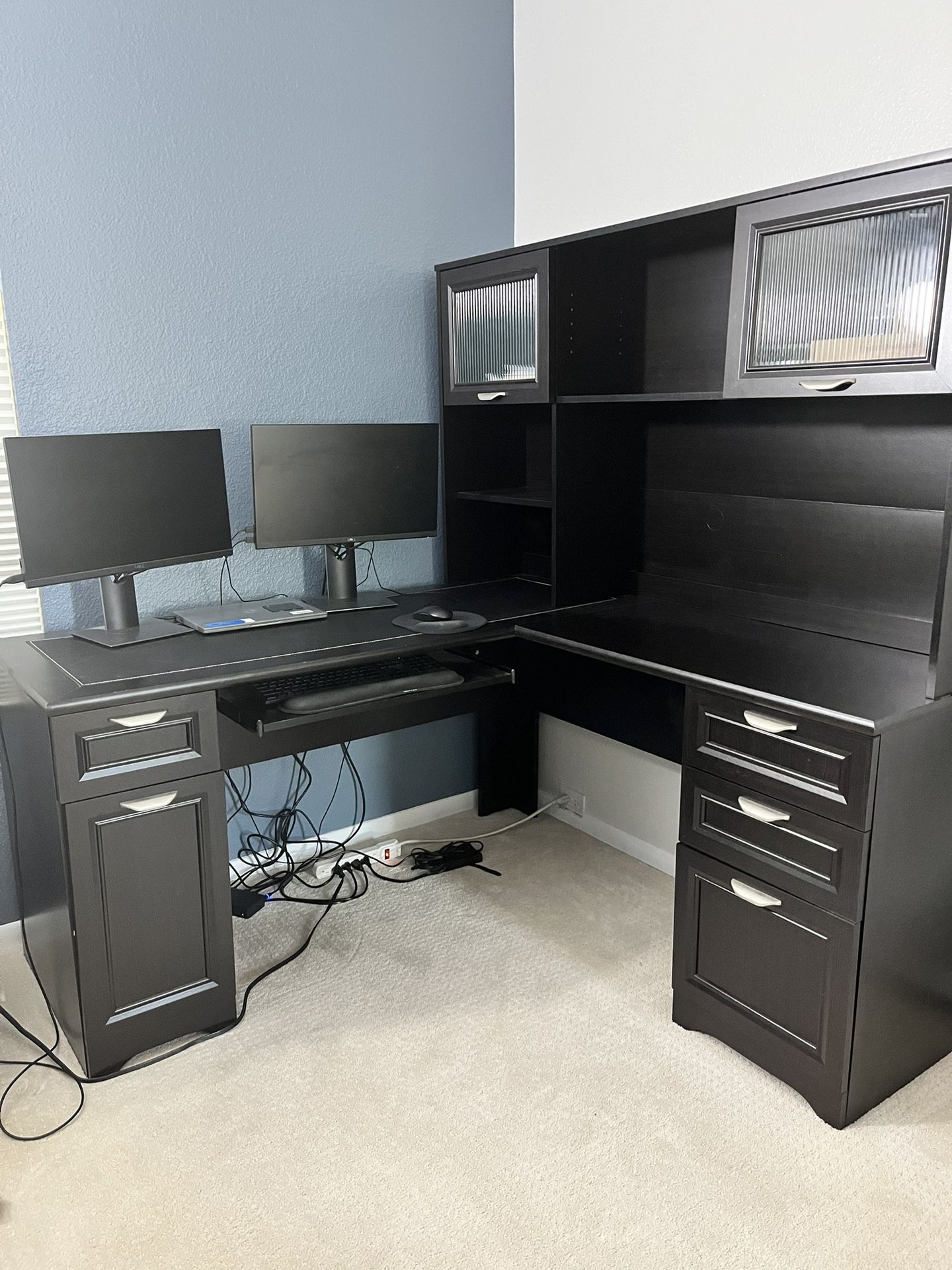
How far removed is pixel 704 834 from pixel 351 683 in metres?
0.84

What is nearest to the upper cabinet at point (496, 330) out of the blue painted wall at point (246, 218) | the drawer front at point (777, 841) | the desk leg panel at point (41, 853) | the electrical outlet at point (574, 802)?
the blue painted wall at point (246, 218)

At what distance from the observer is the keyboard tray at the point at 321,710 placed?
79.2 inches

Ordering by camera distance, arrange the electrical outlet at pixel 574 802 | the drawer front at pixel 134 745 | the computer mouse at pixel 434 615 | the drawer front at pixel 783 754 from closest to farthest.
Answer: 1. the drawer front at pixel 783 754
2. the drawer front at pixel 134 745
3. the computer mouse at pixel 434 615
4. the electrical outlet at pixel 574 802

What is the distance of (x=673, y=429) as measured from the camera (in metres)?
2.58

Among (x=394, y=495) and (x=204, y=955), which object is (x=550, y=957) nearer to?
(x=204, y=955)

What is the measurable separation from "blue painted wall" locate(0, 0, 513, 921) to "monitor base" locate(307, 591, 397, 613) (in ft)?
0.51

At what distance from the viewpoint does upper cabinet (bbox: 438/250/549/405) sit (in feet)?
8.10

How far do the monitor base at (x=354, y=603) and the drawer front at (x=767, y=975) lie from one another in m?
1.05

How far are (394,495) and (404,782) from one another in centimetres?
95

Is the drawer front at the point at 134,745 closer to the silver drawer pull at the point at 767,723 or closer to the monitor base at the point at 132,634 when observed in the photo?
the monitor base at the point at 132,634

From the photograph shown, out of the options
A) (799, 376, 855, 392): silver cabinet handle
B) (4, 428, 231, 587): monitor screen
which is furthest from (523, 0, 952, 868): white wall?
(4, 428, 231, 587): monitor screen

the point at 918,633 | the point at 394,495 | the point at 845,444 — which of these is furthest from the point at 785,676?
the point at 394,495

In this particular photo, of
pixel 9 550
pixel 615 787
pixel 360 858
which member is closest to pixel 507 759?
pixel 615 787

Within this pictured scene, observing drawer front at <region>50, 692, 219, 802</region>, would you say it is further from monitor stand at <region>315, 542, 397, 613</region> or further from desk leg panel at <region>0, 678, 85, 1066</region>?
monitor stand at <region>315, 542, 397, 613</region>
